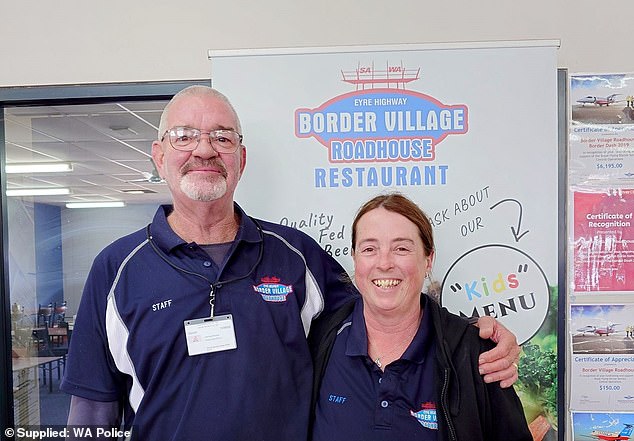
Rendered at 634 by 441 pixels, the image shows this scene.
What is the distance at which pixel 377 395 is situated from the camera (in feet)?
5.15

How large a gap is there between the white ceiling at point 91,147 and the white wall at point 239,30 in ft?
0.57

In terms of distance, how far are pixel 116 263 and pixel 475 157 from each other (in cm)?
139

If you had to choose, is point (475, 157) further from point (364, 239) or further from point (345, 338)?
point (345, 338)

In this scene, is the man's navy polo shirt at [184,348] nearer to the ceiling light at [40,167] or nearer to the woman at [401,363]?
the woman at [401,363]

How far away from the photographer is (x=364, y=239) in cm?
167

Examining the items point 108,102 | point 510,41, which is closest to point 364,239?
point 510,41

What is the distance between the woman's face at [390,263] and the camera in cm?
161

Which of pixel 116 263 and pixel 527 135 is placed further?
pixel 527 135

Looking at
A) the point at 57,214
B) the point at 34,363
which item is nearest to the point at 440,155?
the point at 57,214

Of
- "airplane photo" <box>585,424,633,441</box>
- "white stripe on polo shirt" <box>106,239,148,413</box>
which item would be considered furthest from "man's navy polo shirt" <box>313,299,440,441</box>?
"airplane photo" <box>585,424,633,441</box>

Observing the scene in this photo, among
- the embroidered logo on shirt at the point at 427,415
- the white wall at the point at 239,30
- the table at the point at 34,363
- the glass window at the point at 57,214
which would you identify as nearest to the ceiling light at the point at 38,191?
the glass window at the point at 57,214

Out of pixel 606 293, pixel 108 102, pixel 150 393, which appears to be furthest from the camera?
pixel 108 102

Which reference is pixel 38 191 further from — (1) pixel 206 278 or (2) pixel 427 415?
(2) pixel 427 415

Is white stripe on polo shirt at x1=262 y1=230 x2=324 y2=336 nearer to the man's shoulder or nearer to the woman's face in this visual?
the woman's face
